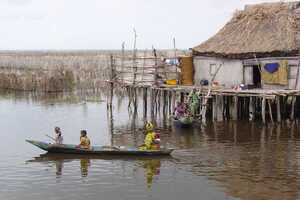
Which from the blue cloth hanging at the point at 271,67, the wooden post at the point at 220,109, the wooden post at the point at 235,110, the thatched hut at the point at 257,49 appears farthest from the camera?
the wooden post at the point at 220,109

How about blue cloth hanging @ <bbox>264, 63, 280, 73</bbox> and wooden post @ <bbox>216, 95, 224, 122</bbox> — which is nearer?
blue cloth hanging @ <bbox>264, 63, 280, 73</bbox>

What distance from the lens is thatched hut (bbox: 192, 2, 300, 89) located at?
2339 cm

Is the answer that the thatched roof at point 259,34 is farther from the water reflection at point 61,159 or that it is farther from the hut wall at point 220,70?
the water reflection at point 61,159

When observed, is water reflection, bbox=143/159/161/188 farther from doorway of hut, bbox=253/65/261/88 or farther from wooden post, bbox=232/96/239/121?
doorway of hut, bbox=253/65/261/88

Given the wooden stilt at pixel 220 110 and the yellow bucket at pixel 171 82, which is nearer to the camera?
the wooden stilt at pixel 220 110

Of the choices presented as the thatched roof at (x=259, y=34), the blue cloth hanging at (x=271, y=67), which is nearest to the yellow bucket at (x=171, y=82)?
the thatched roof at (x=259, y=34)

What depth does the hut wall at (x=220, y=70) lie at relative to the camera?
82.6ft

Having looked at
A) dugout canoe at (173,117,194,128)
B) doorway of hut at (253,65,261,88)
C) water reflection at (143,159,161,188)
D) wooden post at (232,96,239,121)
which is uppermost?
doorway of hut at (253,65,261,88)

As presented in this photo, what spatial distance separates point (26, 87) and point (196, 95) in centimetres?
2013

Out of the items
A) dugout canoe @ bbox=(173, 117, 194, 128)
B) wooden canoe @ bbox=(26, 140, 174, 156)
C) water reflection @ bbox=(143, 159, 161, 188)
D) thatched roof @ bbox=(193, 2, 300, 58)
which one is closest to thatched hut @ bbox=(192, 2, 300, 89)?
thatched roof @ bbox=(193, 2, 300, 58)

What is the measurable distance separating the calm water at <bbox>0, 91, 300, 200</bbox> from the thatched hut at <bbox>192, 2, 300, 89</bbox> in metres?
3.01

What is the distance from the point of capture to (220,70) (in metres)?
26.0

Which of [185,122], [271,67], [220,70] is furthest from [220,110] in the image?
[271,67]

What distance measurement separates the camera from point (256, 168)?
1468cm
